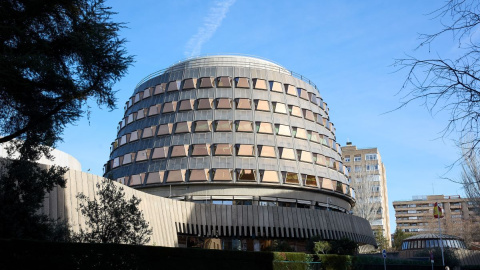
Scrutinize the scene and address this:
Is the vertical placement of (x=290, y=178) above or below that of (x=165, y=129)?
below

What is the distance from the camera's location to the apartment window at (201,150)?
56.6 m

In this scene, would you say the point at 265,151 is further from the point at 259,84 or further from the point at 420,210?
the point at 420,210

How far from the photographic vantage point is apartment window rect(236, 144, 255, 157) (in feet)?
A: 187

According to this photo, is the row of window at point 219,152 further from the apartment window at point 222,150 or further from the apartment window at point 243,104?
the apartment window at point 243,104

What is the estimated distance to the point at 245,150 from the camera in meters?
57.1

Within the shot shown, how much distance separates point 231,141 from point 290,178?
26.3 feet

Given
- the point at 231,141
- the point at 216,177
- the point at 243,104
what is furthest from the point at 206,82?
the point at 216,177

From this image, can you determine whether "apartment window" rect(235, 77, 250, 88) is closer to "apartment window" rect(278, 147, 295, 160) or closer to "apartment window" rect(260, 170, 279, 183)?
"apartment window" rect(278, 147, 295, 160)

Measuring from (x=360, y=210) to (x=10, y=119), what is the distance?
85558 millimetres

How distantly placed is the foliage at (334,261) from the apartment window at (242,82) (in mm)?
30102

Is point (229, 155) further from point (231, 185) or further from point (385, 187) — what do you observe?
point (385, 187)

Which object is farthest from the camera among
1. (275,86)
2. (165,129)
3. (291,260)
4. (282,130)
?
(275,86)

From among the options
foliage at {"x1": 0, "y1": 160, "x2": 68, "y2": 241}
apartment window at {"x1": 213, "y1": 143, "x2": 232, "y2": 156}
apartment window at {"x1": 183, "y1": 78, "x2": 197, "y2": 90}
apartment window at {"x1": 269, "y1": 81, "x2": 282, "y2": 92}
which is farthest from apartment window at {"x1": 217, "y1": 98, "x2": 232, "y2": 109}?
foliage at {"x1": 0, "y1": 160, "x2": 68, "y2": 241}

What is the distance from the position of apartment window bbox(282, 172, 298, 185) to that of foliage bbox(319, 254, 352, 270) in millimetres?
21395
